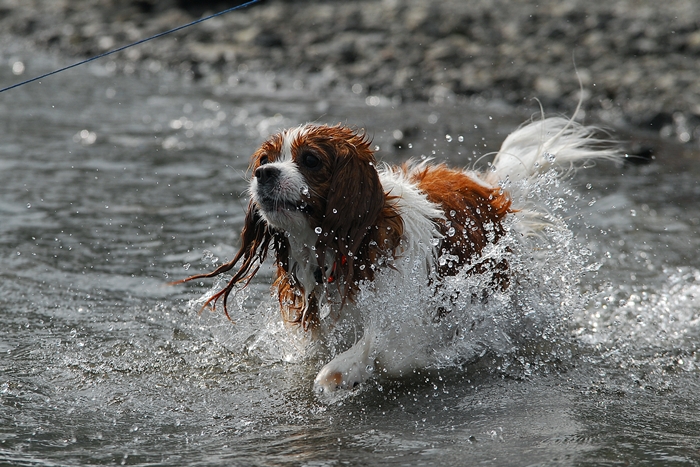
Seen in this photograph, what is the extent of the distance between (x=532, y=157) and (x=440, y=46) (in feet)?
24.3

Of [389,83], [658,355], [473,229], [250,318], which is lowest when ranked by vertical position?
[658,355]

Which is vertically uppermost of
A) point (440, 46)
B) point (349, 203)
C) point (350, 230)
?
point (440, 46)

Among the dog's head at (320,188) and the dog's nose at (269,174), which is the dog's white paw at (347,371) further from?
the dog's nose at (269,174)

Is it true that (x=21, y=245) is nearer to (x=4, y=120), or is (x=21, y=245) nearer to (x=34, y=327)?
(x=34, y=327)

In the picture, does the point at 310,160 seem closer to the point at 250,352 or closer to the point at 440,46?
the point at 250,352

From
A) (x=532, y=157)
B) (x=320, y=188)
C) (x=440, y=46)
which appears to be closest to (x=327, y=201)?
(x=320, y=188)

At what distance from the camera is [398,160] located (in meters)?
7.74

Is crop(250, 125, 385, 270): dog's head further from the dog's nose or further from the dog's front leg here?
the dog's front leg

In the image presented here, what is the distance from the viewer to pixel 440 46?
38.4 ft

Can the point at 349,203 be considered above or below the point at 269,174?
below

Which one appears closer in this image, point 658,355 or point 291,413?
point 291,413

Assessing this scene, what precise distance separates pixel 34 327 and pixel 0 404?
847mm

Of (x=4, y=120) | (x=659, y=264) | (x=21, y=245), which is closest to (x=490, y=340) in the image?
(x=659, y=264)

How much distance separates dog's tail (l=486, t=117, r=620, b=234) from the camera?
176 inches
